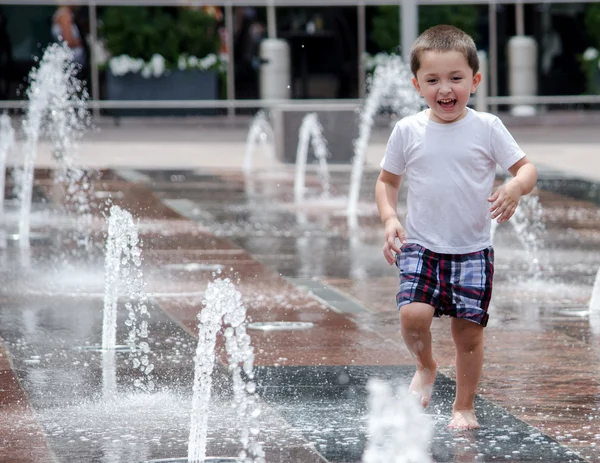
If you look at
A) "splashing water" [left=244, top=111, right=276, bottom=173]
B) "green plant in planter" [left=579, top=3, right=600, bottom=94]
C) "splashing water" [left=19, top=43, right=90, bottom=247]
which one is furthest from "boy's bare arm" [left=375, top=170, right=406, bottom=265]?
"green plant in planter" [left=579, top=3, right=600, bottom=94]

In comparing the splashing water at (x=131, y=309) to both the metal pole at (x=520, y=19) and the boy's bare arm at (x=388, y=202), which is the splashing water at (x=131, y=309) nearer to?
the boy's bare arm at (x=388, y=202)

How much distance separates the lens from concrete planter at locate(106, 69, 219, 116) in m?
23.1

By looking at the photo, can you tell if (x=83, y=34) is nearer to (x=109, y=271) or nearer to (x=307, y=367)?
(x=109, y=271)

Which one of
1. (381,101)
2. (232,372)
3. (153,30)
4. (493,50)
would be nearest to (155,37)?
(153,30)

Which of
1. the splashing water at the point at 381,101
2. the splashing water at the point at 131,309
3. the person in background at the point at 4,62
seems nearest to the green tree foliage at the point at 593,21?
the splashing water at the point at 381,101

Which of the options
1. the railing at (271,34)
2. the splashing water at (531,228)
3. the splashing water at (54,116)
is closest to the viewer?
the splashing water at (531,228)

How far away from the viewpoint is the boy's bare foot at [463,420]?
188 inches

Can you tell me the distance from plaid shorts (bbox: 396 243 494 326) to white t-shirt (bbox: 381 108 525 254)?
1.5 inches

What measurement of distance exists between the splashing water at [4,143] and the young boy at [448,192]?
747 cm

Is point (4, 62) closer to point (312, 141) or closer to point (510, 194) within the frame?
point (312, 141)

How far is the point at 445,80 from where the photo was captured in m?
4.64

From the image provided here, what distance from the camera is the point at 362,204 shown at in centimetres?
1277

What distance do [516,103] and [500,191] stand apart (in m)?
18.9

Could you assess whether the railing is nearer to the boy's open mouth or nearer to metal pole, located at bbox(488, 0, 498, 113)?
metal pole, located at bbox(488, 0, 498, 113)
